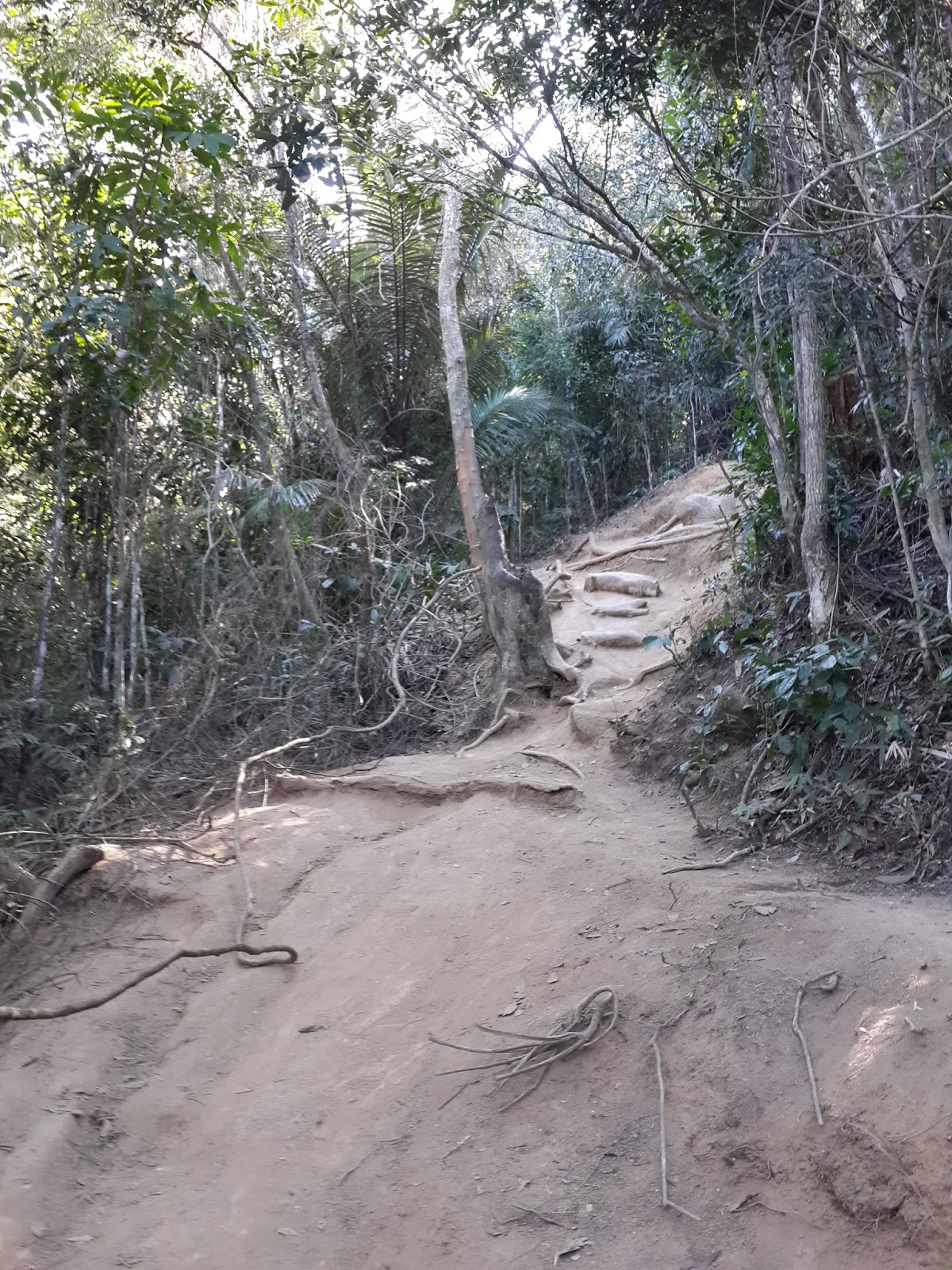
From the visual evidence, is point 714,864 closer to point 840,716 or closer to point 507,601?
point 840,716

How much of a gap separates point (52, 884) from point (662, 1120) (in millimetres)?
3415

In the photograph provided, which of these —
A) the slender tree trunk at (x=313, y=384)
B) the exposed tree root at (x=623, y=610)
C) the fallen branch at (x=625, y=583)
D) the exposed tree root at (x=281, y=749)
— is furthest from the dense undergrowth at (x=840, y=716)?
the fallen branch at (x=625, y=583)

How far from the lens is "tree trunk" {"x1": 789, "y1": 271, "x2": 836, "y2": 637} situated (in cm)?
540

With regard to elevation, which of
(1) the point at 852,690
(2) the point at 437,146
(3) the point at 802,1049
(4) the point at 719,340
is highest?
(2) the point at 437,146

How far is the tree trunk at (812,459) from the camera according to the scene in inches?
213

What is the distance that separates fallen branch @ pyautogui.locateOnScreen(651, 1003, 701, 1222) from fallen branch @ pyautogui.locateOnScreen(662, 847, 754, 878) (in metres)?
0.95

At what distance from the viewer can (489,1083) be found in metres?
3.66

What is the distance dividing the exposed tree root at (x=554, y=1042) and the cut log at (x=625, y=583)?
8038mm

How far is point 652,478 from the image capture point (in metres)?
17.7

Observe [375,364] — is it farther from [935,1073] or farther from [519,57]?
[935,1073]

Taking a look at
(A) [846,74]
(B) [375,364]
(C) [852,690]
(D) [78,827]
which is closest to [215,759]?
(D) [78,827]

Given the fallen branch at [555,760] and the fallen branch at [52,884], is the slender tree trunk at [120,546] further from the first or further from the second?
the fallen branch at [555,760]

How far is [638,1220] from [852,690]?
Result: 2614 mm

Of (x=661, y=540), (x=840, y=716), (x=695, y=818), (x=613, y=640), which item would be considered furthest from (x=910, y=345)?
(x=661, y=540)
